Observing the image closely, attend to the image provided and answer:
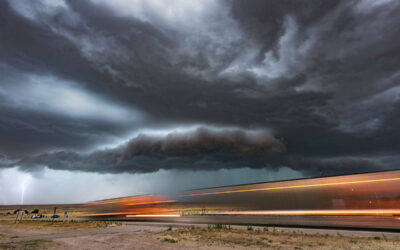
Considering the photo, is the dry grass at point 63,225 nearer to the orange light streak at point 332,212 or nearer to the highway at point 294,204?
the highway at point 294,204

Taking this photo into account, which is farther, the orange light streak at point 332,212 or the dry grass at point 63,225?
the dry grass at point 63,225

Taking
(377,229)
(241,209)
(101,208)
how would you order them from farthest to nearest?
(101,208), (241,209), (377,229)

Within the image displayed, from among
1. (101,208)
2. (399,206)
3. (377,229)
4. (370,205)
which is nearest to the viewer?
(377,229)

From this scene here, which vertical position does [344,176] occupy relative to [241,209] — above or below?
above

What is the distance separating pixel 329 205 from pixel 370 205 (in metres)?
5.67

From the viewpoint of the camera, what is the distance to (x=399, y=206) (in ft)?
81.6

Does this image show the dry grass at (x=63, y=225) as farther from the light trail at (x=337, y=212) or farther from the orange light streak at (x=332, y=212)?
the light trail at (x=337, y=212)

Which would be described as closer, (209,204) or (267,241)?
(267,241)

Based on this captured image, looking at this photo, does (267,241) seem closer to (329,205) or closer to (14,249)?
(14,249)

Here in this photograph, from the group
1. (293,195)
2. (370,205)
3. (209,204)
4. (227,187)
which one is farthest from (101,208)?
(370,205)

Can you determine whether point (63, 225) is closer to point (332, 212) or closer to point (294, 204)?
point (294, 204)

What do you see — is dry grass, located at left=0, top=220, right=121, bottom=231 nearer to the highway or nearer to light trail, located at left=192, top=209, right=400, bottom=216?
the highway

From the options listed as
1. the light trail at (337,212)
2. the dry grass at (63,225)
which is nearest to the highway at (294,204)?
the light trail at (337,212)

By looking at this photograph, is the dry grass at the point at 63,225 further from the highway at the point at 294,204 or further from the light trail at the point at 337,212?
the light trail at the point at 337,212
